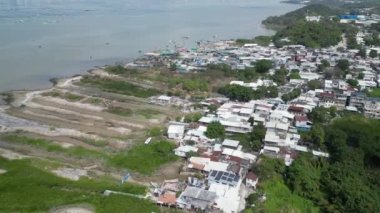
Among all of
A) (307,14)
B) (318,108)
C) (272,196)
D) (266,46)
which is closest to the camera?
(272,196)

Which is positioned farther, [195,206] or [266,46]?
[266,46]

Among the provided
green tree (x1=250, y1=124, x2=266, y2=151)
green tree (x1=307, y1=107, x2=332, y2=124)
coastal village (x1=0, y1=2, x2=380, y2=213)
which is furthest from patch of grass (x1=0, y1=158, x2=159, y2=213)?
green tree (x1=307, y1=107, x2=332, y2=124)

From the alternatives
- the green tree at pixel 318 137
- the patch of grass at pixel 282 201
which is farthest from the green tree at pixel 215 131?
the patch of grass at pixel 282 201

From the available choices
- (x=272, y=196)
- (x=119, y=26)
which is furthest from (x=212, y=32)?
(x=272, y=196)

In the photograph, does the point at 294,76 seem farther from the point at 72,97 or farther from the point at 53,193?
the point at 53,193

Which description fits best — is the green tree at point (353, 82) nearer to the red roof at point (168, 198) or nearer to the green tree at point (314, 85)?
the green tree at point (314, 85)

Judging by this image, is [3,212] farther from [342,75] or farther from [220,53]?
[220,53]
